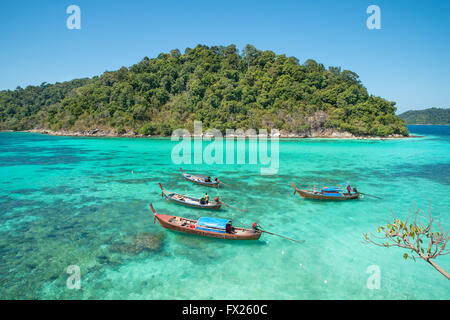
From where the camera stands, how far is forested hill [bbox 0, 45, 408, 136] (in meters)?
89.6

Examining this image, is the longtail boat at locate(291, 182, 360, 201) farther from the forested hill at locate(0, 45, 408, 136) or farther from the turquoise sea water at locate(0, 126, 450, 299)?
the forested hill at locate(0, 45, 408, 136)

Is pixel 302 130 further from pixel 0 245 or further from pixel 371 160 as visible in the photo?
pixel 0 245

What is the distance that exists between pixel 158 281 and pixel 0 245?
31.1ft

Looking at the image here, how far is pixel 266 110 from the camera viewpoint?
92.5m

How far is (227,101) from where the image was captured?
9231 cm

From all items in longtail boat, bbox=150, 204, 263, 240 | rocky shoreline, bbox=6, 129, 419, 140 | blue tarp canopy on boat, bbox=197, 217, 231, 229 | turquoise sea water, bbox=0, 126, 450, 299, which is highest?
rocky shoreline, bbox=6, 129, 419, 140

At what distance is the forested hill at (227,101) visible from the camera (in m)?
89.6

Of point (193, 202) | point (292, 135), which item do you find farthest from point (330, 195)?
point (292, 135)

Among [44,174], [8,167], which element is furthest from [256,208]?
[8,167]

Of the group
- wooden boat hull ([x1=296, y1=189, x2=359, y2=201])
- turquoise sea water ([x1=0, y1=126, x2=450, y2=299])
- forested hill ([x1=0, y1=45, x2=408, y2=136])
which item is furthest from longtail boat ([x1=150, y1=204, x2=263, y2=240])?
forested hill ([x1=0, y1=45, x2=408, y2=136])

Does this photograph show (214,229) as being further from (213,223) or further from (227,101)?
(227,101)

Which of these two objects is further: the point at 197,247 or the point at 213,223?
the point at 213,223

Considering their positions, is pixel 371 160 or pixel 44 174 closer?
pixel 44 174
